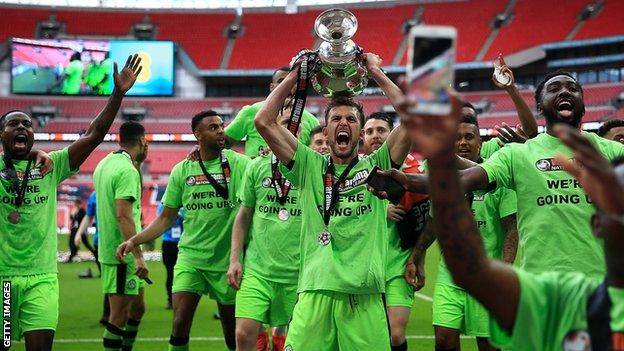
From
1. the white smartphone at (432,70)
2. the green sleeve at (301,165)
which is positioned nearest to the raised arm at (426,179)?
the green sleeve at (301,165)

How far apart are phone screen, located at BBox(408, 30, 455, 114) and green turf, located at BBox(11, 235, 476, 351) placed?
7.97 m

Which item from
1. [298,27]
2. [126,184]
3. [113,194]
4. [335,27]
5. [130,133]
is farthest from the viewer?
[298,27]

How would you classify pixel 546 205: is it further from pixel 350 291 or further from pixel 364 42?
pixel 364 42

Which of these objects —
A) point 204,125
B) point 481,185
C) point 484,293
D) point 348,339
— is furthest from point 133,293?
point 484,293

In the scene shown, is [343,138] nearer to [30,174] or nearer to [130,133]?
[30,174]

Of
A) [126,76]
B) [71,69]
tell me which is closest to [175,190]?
[126,76]

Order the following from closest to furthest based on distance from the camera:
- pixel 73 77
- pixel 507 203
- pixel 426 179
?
pixel 426 179 < pixel 507 203 < pixel 73 77

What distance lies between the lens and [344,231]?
18.0 ft

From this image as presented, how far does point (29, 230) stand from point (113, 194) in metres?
2.18

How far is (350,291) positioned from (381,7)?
170ft

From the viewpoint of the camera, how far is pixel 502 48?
49969 mm

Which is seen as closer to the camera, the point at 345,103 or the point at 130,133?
the point at 345,103

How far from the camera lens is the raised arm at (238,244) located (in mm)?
6852

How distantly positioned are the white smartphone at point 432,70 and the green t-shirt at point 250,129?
22.3 feet
